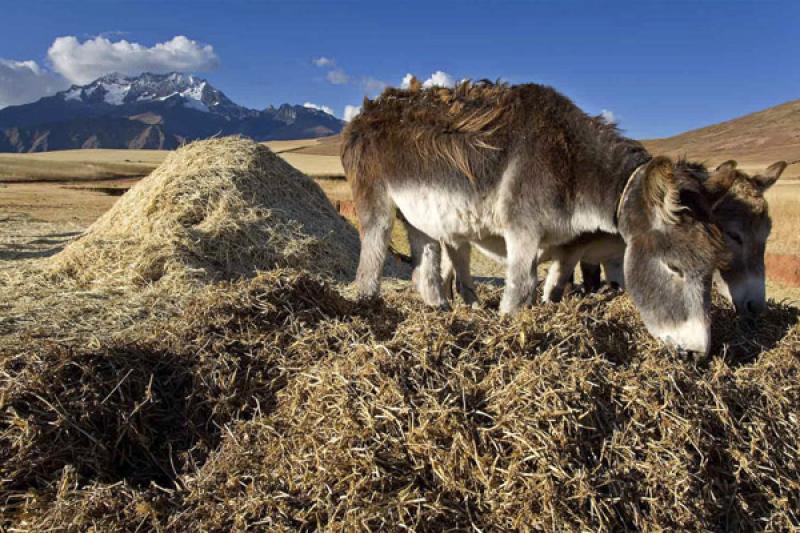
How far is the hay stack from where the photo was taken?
814cm

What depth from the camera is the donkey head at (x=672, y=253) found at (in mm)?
3836

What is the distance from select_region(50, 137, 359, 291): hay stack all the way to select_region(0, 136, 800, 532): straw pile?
421cm

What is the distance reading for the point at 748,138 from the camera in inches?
3848

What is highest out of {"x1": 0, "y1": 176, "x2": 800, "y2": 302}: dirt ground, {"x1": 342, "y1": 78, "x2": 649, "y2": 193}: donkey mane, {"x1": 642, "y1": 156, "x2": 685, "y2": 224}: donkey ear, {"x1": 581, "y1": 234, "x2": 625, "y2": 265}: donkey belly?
{"x1": 342, "y1": 78, "x2": 649, "y2": 193}: donkey mane

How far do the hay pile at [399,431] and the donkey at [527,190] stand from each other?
56 centimetres

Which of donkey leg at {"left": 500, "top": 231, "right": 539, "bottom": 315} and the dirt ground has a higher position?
donkey leg at {"left": 500, "top": 231, "right": 539, "bottom": 315}

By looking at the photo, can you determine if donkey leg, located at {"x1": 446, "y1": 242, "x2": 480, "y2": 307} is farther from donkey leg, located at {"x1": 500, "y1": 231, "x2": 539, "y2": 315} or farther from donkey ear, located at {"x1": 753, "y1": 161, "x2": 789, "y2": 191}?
donkey ear, located at {"x1": 753, "y1": 161, "x2": 789, "y2": 191}

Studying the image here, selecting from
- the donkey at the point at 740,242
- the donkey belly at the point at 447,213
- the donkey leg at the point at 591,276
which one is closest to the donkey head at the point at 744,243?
the donkey at the point at 740,242

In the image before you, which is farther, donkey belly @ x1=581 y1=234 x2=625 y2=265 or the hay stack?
the hay stack

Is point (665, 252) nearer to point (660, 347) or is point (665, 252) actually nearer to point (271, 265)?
point (660, 347)

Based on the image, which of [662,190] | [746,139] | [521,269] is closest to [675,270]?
[662,190]

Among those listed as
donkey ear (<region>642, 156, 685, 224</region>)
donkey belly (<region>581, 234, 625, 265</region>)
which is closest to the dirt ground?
donkey belly (<region>581, 234, 625, 265</region>)

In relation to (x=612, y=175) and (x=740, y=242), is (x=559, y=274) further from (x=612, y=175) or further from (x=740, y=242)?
(x=740, y=242)

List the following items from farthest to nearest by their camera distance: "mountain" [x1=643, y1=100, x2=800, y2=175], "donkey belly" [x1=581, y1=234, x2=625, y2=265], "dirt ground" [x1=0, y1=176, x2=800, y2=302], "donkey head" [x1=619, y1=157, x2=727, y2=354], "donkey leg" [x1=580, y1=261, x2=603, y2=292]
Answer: "mountain" [x1=643, y1=100, x2=800, y2=175]
"dirt ground" [x1=0, y1=176, x2=800, y2=302]
"donkey leg" [x1=580, y1=261, x2=603, y2=292]
"donkey belly" [x1=581, y1=234, x2=625, y2=265]
"donkey head" [x1=619, y1=157, x2=727, y2=354]
